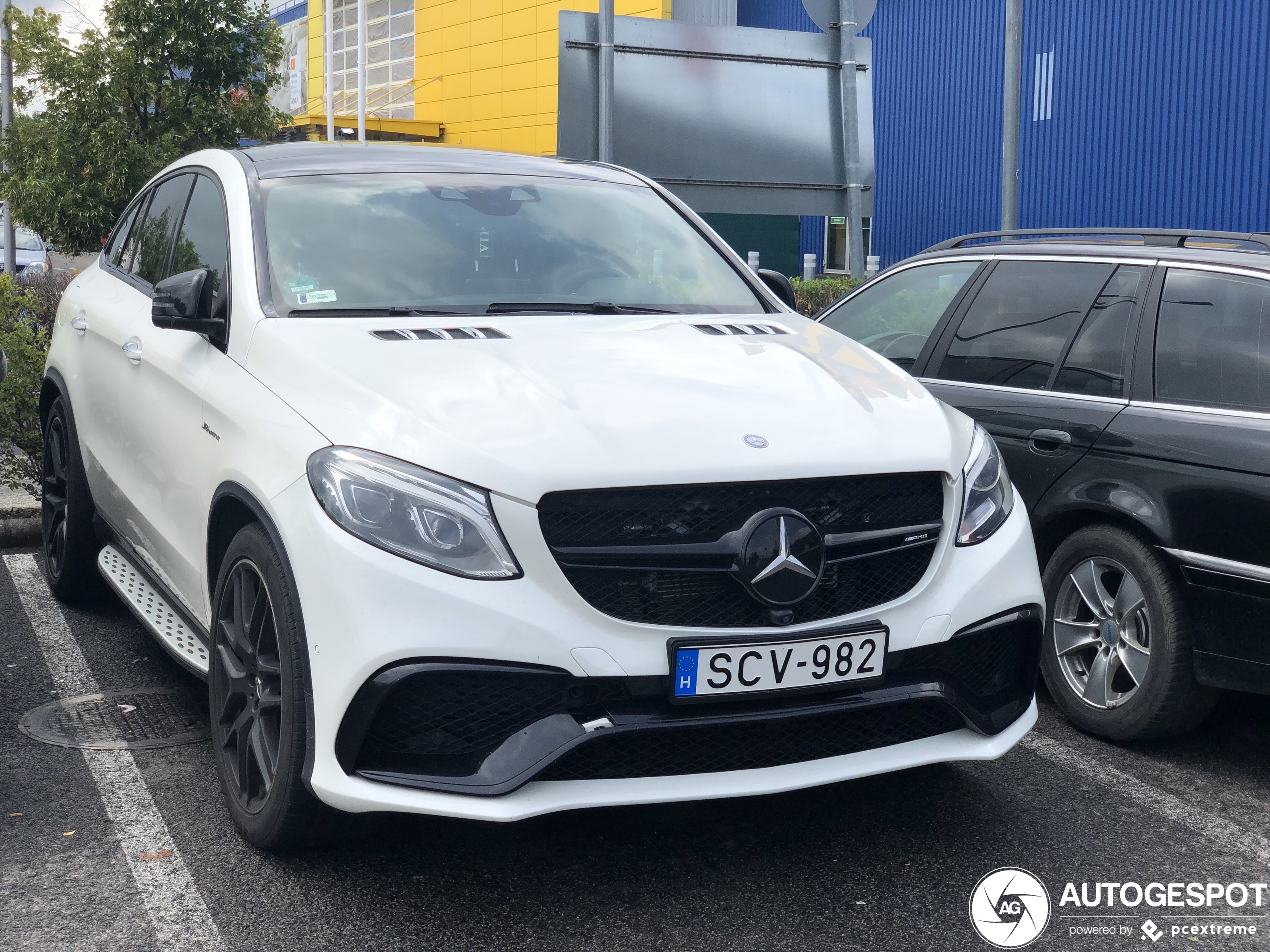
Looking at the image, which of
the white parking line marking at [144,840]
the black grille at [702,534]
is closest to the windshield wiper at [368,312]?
the black grille at [702,534]

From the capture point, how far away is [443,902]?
10.2ft

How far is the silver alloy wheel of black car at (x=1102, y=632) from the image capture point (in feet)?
13.8

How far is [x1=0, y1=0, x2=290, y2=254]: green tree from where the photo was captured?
16547 mm

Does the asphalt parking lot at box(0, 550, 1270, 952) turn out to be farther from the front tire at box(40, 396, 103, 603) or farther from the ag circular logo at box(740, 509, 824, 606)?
the front tire at box(40, 396, 103, 603)

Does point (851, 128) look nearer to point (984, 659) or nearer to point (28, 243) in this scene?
point (984, 659)

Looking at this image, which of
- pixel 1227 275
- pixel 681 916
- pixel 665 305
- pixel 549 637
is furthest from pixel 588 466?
pixel 1227 275

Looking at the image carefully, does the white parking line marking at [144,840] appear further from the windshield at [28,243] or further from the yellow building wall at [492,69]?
the yellow building wall at [492,69]

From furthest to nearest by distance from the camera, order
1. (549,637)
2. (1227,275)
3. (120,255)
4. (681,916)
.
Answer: (120,255), (1227,275), (681,916), (549,637)

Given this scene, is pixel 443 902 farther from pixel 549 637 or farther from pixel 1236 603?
pixel 1236 603

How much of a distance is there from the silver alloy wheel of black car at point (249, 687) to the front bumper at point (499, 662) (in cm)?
25

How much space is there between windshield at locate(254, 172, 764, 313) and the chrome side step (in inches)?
39.9

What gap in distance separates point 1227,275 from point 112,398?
11.9ft

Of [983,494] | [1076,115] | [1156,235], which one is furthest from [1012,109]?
[1076,115]

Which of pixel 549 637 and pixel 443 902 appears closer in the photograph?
pixel 549 637
